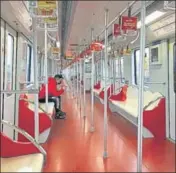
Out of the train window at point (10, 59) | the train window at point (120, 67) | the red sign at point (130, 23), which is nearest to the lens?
the red sign at point (130, 23)

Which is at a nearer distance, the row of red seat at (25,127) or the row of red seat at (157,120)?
the row of red seat at (25,127)

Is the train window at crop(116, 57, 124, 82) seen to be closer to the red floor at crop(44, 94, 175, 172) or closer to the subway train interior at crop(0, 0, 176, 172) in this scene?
the subway train interior at crop(0, 0, 176, 172)

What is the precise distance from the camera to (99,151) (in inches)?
185

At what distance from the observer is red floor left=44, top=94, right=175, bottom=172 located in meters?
3.93

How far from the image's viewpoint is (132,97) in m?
7.92

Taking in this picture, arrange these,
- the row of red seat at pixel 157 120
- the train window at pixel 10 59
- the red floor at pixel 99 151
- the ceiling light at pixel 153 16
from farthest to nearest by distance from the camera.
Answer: the row of red seat at pixel 157 120 → the train window at pixel 10 59 → the red floor at pixel 99 151 → the ceiling light at pixel 153 16

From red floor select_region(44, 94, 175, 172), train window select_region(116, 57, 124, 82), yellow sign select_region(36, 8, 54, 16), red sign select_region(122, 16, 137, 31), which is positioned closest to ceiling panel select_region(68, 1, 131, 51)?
red sign select_region(122, 16, 137, 31)

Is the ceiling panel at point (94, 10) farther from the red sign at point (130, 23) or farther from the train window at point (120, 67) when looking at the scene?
the train window at point (120, 67)

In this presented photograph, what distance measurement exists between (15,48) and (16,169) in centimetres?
312

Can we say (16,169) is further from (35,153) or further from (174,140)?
(174,140)

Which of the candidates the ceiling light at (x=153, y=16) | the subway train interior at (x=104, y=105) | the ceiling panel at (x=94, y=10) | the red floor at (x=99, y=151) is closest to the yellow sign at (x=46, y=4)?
the subway train interior at (x=104, y=105)

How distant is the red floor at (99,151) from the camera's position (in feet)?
12.9

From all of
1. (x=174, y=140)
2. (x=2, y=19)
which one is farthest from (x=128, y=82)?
(x=2, y=19)

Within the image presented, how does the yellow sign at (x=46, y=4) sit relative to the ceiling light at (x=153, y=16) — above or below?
below
